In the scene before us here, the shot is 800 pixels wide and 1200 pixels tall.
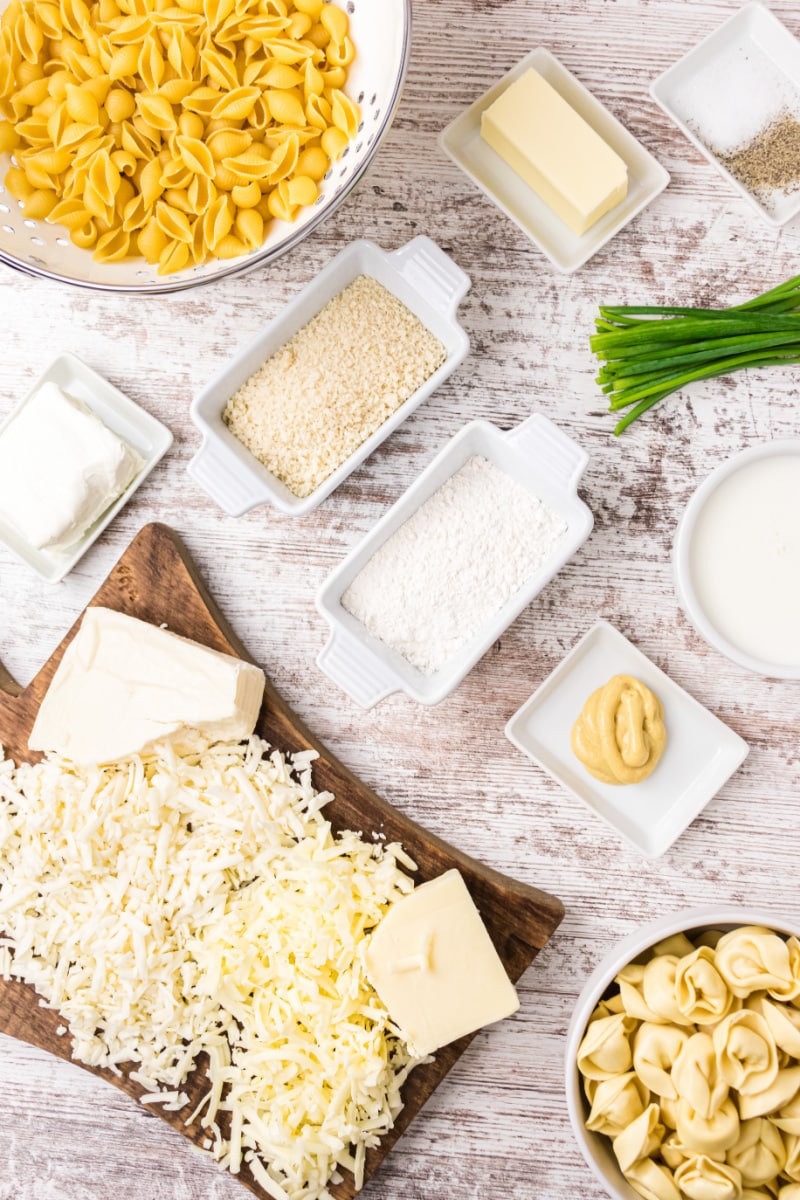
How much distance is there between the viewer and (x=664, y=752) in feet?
4.93

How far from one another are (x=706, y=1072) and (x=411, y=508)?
2.94 feet

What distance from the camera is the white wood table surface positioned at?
4.97 feet

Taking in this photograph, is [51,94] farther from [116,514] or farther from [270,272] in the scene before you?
[116,514]

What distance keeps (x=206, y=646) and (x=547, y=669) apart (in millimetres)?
562

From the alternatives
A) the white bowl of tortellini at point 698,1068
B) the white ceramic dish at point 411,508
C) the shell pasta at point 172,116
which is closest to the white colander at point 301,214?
the shell pasta at point 172,116

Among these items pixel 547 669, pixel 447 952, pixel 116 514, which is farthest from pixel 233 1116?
pixel 116 514

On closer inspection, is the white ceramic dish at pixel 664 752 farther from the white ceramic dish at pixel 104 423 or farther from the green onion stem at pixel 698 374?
the white ceramic dish at pixel 104 423

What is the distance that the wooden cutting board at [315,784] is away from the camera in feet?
4.80

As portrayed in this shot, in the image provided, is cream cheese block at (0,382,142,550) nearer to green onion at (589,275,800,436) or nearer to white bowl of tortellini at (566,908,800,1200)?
green onion at (589,275,800,436)

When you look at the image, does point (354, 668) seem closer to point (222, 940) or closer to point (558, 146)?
point (222, 940)

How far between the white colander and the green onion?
1.51 feet

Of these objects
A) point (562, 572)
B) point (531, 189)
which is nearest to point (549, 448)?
point (562, 572)

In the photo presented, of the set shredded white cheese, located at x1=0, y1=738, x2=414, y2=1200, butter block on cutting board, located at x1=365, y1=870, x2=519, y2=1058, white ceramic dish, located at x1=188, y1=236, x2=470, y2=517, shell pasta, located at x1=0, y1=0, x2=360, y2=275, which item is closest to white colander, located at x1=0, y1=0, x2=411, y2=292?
shell pasta, located at x1=0, y1=0, x2=360, y2=275

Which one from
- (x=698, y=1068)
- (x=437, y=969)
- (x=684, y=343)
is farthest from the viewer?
(x=684, y=343)
